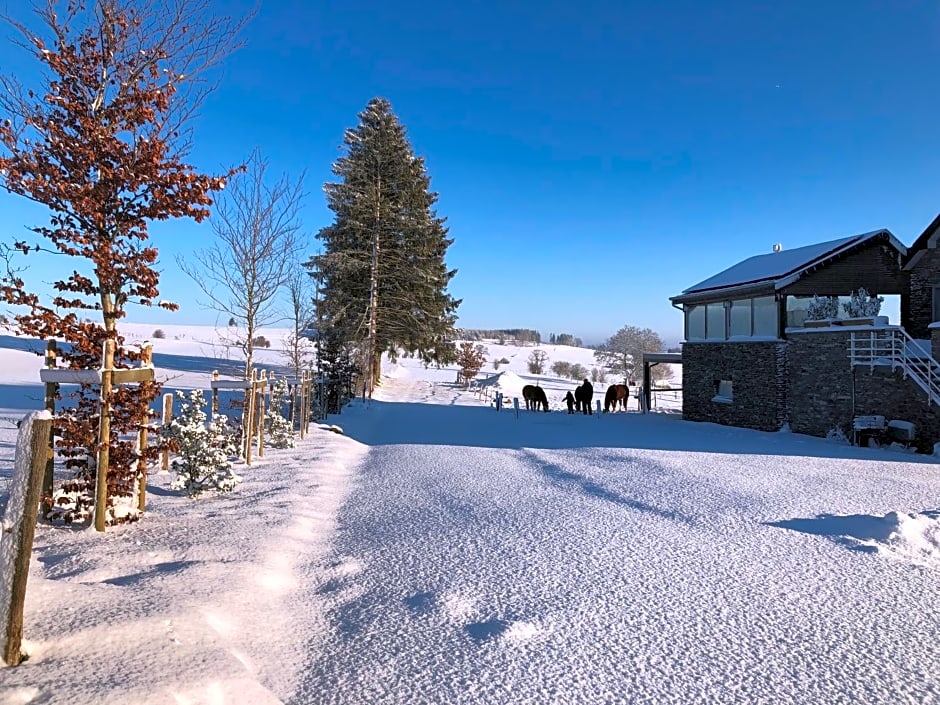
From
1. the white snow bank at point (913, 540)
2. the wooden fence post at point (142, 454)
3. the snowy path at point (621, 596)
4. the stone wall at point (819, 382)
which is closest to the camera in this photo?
the snowy path at point (621, 596)

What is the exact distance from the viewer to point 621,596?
13.4 ft

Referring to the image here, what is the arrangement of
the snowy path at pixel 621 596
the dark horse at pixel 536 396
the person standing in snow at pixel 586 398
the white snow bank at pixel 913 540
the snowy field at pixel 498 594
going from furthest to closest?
the dark horse at pixel 536 396 < the person standing in snow at pixel 586 398 < the white snow bank at pixel 913 540 < the snowy path at pixel 621 596 < the snowy field at pixel 498 594

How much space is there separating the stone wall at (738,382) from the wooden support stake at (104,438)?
55.8 feet

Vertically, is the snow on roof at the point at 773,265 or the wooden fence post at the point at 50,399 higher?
the snow on roof at the point at 773,265

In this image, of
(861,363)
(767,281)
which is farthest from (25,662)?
(767,281)

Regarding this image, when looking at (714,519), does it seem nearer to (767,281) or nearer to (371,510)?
(371,510)

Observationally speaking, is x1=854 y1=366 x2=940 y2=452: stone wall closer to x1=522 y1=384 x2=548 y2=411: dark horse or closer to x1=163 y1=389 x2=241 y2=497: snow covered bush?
x1=522 y1=384 x2=548 y2=411: dark horse

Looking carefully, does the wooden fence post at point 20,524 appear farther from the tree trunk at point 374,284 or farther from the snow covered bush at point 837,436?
the tree trunk at point 374,284

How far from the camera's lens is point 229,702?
2590 mm

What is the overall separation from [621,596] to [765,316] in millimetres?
16187

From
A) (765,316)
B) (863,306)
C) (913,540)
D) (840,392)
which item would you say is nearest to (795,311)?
(765,316)

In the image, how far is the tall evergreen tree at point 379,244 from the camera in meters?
25.7

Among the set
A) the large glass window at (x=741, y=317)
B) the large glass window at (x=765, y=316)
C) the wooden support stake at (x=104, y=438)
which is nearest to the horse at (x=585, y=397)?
the large glass window at (x=741, y=317)

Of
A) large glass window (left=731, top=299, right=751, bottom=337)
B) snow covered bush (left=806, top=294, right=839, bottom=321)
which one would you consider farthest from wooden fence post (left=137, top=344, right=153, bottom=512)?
large glass window (left=731, top=299, right=751, bottom=337)
